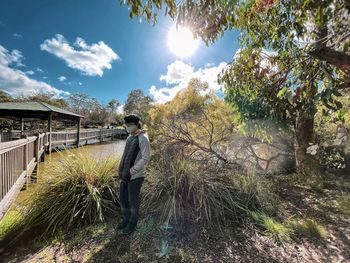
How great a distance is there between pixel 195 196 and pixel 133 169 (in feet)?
3.45

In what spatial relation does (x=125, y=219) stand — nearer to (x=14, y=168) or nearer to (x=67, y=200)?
(x=67, y=200)

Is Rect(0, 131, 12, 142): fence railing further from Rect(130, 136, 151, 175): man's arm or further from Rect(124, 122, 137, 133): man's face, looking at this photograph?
Rect(130, 136, 151, 175): man's arm

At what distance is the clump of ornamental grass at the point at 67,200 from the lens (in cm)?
324

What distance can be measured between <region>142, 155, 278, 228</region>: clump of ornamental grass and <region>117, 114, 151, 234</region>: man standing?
44cm

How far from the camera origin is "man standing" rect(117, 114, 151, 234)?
2.84 m

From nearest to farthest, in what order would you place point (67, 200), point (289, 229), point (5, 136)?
1. point (289, 229)
2. point (67, 200)
3. point (5, 136)

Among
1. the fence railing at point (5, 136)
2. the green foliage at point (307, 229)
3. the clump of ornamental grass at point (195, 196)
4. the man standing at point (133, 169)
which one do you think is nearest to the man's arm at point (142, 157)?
the man standing at point (133, 169)

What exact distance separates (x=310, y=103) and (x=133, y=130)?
202cm

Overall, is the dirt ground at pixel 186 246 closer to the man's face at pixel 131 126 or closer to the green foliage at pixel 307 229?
the green foliage at pixel 307 229

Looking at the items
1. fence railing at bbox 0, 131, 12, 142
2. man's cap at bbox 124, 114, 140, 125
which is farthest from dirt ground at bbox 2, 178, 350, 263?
fence railing at bbox 0, 131, 12, 142

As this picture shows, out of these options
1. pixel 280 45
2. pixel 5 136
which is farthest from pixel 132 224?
pixel 5 136

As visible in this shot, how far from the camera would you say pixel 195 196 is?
3.27m

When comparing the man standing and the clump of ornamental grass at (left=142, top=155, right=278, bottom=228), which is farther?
the clump of ornamental grass at (left=142, top=155, right=278, bottom=228)

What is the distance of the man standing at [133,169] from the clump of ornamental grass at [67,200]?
569 mm
